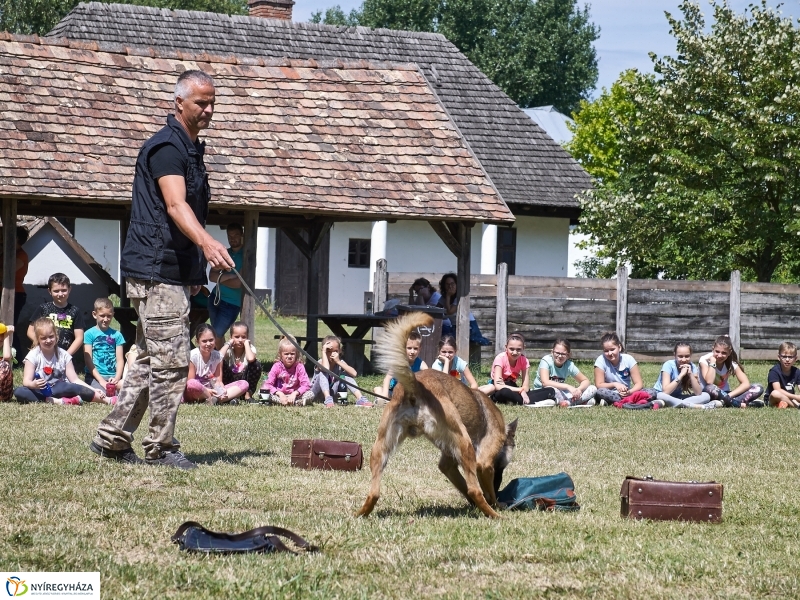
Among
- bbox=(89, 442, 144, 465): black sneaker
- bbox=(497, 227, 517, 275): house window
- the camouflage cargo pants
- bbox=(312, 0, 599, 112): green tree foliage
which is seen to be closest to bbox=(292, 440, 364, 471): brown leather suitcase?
the camouflage cargo pants

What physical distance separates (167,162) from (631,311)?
49.7 feet

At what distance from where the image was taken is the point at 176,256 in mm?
7398

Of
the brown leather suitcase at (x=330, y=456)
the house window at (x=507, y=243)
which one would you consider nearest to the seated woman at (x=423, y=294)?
the brown leather suitcase at (x=330, y=456)

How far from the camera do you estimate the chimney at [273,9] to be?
1384 inches

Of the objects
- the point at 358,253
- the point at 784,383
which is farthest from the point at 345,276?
the point at 784,383

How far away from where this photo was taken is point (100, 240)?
3209 cm

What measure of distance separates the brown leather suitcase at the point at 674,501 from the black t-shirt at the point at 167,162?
3484 mm

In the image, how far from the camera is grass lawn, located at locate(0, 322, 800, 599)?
15.8 ft

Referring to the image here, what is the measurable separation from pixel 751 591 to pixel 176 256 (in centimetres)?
422

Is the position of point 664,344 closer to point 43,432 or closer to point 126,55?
point 126,55

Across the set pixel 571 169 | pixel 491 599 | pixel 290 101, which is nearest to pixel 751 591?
pixel 491 599

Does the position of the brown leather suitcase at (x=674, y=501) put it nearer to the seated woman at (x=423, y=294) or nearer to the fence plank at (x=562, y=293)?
the seated woman at (x=423, y=294)

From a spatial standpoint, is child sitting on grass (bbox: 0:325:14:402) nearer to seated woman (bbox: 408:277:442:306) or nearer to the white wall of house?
the white wall of house

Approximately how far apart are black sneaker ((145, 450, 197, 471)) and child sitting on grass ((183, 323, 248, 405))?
4912 millimetres
